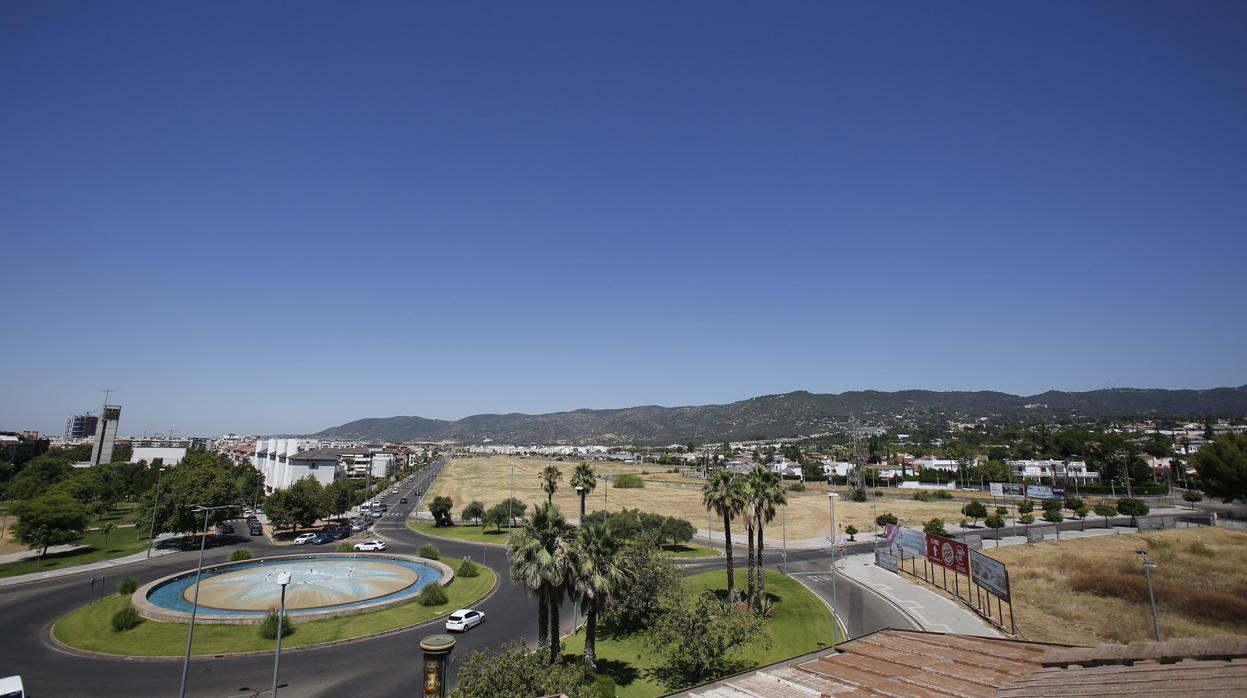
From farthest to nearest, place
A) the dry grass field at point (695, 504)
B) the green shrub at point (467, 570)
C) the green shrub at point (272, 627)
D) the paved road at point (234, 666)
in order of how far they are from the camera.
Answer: the dry grass field at point (695, 504) → the green shrub at point (467, 570) → the green shrub at point (272, 627) → the paved road at point (234, 666)

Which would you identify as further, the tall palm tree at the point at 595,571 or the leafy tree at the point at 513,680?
the tall palm tree at the point at 595,571

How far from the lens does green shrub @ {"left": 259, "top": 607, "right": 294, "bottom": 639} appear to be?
37.3 meters

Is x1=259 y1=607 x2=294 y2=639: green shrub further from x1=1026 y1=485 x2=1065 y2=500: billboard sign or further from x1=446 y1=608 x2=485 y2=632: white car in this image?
x1=1026 y1=485 x2=1065 y2=500: billboard sign

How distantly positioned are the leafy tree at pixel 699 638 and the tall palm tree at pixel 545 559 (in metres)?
6.88

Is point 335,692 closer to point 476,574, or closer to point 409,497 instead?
point 476,574

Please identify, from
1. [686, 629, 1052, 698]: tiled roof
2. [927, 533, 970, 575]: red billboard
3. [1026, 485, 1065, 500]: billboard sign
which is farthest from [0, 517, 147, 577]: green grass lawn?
[1026, 485, 1065, 500]: billboard sign

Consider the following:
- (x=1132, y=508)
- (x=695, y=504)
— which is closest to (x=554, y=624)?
(x=1132, y=508)

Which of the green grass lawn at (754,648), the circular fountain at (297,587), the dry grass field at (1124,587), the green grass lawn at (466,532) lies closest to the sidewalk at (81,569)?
the circular fountain at (297,587)

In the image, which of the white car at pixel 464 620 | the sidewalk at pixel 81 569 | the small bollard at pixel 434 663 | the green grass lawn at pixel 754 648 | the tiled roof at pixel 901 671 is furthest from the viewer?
the sidewalk at pixel 81 569

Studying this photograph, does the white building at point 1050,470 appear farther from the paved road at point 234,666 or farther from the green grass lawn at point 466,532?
the paved road at point 234,666

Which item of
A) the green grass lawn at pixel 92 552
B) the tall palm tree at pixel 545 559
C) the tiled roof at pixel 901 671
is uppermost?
the tall palm tree at pixel 545 559

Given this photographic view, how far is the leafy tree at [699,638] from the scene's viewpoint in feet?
101

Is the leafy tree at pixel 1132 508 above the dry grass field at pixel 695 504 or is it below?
above

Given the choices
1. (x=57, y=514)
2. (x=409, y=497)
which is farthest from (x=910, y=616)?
(x=409, y=497)
